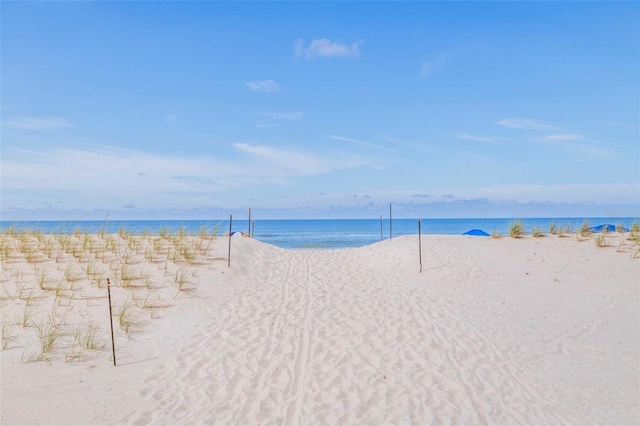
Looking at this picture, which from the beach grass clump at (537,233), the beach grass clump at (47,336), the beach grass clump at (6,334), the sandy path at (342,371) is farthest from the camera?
the beach grass clump at (537,233)

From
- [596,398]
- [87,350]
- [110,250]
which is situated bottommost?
[596,398]

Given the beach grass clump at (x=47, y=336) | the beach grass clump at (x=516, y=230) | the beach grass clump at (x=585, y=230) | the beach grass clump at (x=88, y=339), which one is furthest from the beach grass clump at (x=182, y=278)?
the beach grass clump at (x=585, y=230)

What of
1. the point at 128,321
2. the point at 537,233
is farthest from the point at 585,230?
the point at 128,321

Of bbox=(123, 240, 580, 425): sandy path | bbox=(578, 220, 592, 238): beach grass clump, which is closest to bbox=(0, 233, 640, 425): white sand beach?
bbox=(123, 240, 580, 425): sandy path

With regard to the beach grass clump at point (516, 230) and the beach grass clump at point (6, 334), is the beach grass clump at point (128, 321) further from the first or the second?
the beach grass clump at point (516, 230)

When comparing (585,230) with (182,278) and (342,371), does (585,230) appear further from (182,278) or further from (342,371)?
(182,278)

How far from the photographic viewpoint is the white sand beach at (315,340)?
15.9 feet

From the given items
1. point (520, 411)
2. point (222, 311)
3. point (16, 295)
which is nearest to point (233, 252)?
point (222, 311)

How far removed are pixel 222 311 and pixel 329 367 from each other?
123 inches

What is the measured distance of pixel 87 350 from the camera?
5.98 m

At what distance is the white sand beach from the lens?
4.84 m

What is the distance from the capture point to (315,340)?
6.93m

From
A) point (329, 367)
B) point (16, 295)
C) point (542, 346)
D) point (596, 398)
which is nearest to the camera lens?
point (596, 398)

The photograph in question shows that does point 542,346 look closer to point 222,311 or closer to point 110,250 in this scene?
point 222,311
